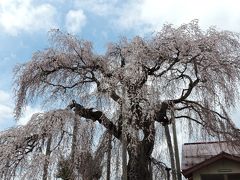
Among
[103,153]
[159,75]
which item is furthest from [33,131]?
[159,75]

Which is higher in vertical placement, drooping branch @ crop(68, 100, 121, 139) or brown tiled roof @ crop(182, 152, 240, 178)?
drooping branch @ crop(68, 100, 121, 139)

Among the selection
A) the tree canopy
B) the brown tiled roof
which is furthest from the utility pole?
the brown tiled roof

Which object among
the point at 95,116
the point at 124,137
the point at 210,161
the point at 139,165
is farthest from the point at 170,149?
the point at 95,116

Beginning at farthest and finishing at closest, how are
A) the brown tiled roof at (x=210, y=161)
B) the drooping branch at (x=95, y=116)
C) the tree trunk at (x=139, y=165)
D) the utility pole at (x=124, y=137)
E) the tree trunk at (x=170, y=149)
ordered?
1. the brown tiled roof at (x=210, y=161)
2. the tree trunk at (x=170, y=149)
3. the tree trunk at (x=139, y=165)
4. the drooping branch at (x=95, y=116)
5. the utility pole at (x=124, y=137)

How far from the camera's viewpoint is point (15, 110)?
9484mm

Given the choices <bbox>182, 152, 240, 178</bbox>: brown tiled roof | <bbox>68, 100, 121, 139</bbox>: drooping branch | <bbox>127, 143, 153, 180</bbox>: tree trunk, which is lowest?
<bbox>127, 143, 153, 180</bbox>: tree trunk

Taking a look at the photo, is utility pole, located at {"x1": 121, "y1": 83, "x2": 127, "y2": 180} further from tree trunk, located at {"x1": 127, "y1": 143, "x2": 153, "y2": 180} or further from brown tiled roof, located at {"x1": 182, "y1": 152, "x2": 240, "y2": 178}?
brown tiled roof, located at {"x1": 182, "y1": 152, "x2": 240, "y2": 178}

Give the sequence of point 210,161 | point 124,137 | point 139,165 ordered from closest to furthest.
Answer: point 124,137 → point 139,165 → point 210,161

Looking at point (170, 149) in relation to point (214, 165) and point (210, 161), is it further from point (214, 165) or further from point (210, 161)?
point (214, 165)

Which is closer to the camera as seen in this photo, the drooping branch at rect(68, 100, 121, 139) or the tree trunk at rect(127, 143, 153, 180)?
the drooping branch at rect(68, 100, 121, 139)

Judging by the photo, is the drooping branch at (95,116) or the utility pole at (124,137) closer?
the utility pole at (124,137)

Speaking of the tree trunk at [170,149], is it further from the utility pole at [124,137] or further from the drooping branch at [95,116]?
the utility pole at [124,137]

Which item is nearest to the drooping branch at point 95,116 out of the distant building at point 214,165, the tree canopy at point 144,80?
the tree canopy at point 144,80

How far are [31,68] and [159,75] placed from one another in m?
3.59
